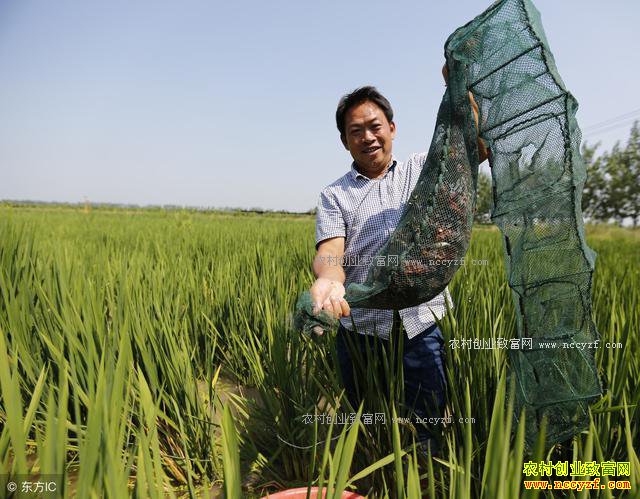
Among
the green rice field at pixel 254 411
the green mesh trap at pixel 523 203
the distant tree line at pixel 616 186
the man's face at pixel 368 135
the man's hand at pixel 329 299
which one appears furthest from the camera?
the distant tree line at pixel 616 186

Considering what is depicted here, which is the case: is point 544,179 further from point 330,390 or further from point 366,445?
point 330,390

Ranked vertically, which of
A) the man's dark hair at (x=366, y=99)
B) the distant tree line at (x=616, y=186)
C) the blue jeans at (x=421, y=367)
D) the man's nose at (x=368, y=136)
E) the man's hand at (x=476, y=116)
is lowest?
the blue jeans at (x=421, y=367)

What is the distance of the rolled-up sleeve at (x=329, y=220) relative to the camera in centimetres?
135

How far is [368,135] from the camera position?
129 cm

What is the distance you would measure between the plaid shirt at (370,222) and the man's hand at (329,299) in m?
0.38

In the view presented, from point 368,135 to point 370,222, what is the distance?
0.31 meters

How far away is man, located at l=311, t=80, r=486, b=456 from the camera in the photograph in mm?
1292

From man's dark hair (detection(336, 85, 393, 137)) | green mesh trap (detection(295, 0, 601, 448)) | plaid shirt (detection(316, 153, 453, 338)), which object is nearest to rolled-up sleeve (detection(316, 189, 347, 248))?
plaid shirt (detection(316, 153, 453, 338))

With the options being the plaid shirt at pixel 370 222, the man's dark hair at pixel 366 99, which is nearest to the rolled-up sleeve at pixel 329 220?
the plaid shirt at pixel 370 222

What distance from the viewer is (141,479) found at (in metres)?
0.58

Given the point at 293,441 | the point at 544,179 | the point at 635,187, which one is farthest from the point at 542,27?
the point at 635,187

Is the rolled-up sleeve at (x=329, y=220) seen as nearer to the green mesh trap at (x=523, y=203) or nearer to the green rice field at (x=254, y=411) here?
the green rice field at (x=254, y=411)

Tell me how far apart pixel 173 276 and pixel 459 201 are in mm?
2005

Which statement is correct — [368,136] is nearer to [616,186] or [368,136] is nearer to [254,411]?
[254,411]
